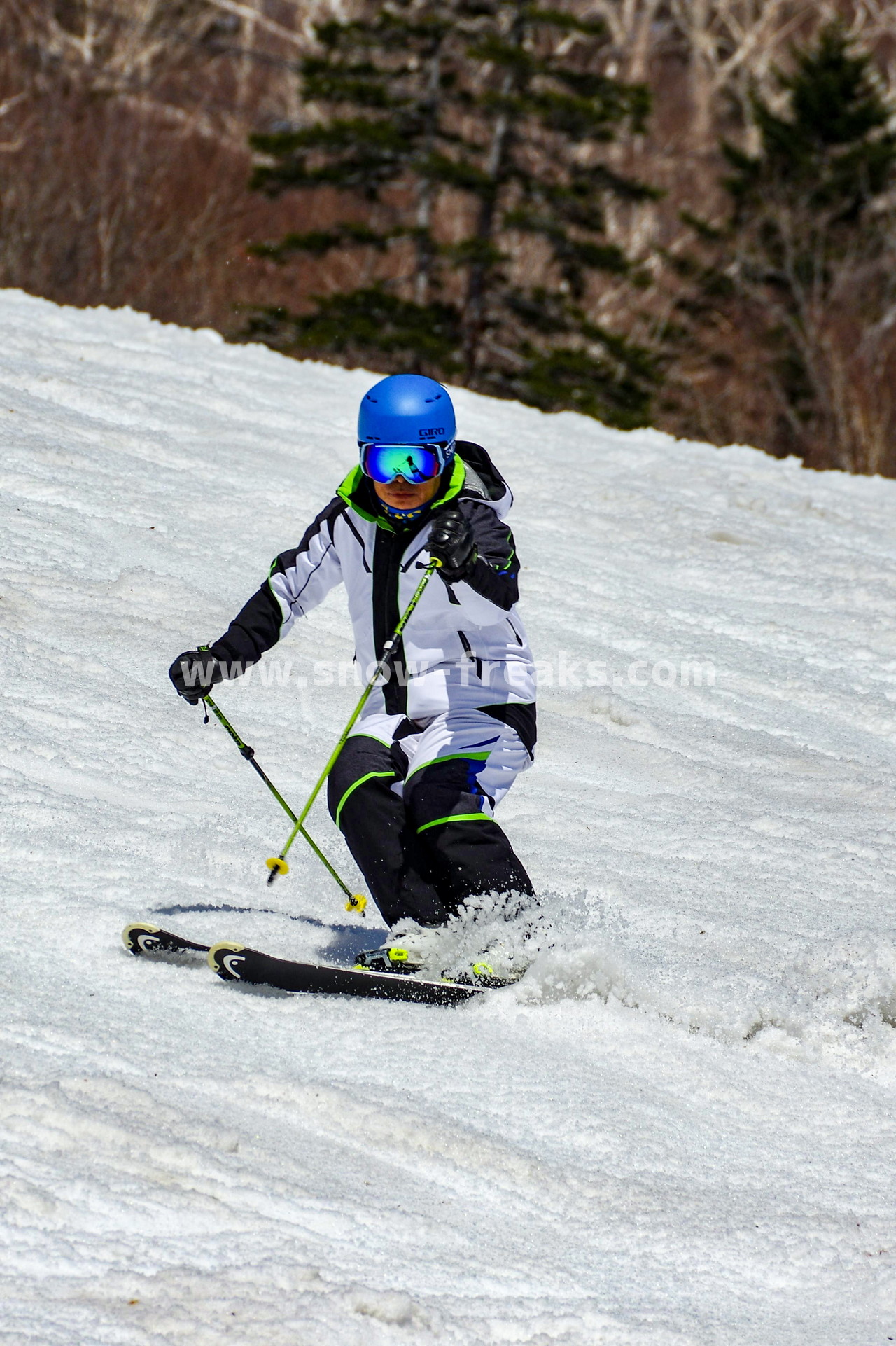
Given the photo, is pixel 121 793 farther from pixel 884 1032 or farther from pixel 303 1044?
pixel 884 1032

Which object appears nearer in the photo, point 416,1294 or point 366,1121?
point 416,1294

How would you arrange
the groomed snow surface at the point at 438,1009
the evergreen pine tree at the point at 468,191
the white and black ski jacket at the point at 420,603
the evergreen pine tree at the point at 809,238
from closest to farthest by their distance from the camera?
1. the groomed snow surface at the point at 438,1009
2. the white and black ski jacket at the point at 420,603
3. the evergreen pine tree at the point at 468,191
4. the evergreen pine tree at the point at 809,238

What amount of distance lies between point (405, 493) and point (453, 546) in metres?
0.26

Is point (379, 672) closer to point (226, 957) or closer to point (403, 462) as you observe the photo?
point (403, 462)

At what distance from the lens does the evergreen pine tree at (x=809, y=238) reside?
2673 cm

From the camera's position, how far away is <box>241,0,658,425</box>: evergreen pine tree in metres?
21.3

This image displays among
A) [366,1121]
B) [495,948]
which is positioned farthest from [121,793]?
[366,1121]

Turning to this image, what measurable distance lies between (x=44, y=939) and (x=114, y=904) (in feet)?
0.85

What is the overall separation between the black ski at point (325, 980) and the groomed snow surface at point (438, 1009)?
0.04m

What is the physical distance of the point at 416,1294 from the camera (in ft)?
6.87

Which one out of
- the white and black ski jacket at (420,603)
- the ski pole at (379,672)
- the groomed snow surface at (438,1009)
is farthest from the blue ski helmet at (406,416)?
the groomed snow surface at (438,1009)

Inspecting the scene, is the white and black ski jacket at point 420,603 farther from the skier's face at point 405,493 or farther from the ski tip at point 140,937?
the ski tip at point 140,937

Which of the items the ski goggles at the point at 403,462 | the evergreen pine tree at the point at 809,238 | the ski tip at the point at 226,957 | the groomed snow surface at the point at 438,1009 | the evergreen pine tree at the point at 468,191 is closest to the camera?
the groomed snow surface at the point at 438,1009

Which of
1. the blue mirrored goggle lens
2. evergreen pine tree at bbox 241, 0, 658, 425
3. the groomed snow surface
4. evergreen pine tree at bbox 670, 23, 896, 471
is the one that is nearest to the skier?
the blue mirrored goggle lens
